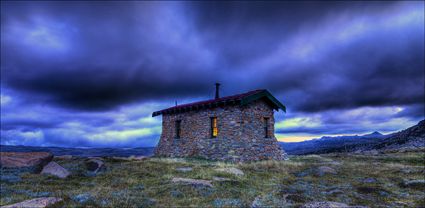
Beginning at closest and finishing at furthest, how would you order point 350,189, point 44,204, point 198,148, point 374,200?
point 44,204
point 374,200
point 350,189
point 198,148

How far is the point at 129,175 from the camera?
1432 centimetres

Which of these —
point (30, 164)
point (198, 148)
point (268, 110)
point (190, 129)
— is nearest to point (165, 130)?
point (190, 129)

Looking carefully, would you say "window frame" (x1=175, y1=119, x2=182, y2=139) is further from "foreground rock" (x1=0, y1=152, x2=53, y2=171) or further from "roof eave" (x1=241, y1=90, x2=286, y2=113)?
"foreground rock" (x1=0, y1=152, x2=53, y2=171)

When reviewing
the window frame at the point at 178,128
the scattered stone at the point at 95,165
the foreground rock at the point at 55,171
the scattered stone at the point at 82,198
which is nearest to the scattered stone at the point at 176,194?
the scattered stone at the point at 82,198

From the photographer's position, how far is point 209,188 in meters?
10.8

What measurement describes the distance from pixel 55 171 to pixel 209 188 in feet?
31.3

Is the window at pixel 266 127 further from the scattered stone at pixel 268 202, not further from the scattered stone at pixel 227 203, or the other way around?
the scattered stone at pixel 227 203

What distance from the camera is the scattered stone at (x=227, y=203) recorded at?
27.8ft

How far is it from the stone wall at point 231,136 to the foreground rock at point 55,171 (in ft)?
36.9

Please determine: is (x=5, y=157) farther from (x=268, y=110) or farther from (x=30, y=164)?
(x=268, y=110)

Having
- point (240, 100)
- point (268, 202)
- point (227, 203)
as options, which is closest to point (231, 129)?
point (240, 100)

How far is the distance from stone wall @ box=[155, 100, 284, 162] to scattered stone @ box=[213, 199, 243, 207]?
12.0 meters

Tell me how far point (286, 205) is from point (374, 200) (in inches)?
155

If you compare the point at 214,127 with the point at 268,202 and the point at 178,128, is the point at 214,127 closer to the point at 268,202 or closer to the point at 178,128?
the point at 178,128
